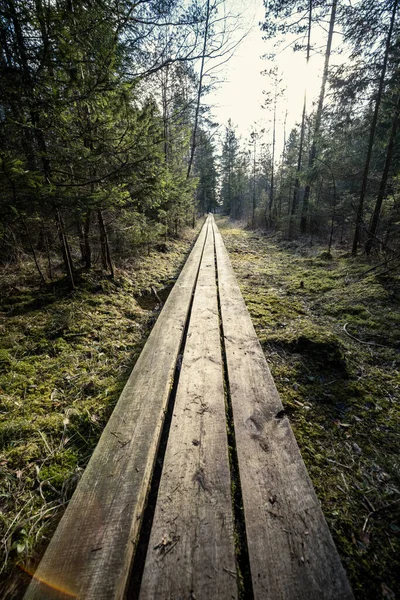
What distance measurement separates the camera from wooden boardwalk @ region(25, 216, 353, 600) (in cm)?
101

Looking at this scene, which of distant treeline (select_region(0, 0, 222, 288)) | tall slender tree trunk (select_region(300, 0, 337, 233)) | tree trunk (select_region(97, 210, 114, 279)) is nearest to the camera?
distant treeline (select_region(0, 0, 222, 288))

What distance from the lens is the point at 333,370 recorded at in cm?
266

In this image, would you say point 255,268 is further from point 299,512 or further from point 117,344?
point 299,512

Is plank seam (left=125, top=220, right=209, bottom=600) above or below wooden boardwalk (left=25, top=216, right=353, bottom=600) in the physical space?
below

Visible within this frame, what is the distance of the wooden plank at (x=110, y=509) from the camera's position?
1.01 meters

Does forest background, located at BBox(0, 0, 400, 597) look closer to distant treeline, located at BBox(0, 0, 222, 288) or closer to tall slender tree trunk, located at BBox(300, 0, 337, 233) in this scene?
distant treeline, located at BBox(0, 0, 222, 288)

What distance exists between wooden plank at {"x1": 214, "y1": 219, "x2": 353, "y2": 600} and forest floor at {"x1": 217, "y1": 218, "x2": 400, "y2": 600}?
190mm

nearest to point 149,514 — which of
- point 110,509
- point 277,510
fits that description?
point 110,509

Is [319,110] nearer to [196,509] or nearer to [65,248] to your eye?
[65,248]

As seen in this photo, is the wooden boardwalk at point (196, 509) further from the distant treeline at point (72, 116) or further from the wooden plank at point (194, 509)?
the distant treeline at point (72, 116)

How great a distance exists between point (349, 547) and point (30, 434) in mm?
2278

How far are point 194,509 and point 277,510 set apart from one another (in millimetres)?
444

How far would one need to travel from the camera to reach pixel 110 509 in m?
1.27

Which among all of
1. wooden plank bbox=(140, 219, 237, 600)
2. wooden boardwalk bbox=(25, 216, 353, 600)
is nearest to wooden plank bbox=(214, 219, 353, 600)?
wooden boardwalk bbox=(25, 216, 353, 600)
